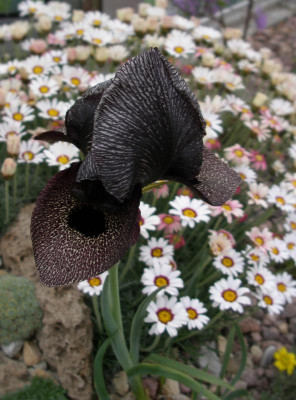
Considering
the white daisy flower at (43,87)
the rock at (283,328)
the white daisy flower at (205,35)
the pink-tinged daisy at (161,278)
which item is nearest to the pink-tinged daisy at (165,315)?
the pink-tinged daisy at (161,278)

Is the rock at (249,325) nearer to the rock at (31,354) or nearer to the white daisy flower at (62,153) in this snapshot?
the rock at (31,354)

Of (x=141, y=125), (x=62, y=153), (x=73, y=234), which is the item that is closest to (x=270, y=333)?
(x=62, y=153)

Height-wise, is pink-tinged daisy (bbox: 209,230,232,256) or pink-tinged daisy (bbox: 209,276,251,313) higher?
pink-tinged daisy (bbox: 209,230,232,256)

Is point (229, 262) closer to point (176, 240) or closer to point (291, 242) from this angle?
point (176, 240)

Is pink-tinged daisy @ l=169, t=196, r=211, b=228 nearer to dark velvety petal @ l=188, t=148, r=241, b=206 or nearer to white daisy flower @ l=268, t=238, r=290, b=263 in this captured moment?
white daisy flower @ l=268, t=238, r=290, b=263

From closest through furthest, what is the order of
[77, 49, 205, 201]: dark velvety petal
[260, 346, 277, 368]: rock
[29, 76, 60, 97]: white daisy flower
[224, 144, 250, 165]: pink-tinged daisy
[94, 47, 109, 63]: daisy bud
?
[77, 49, 205, 201]: dark velvety petal < [260, 346, 277, 368]: rock < [224, 144, 250, 165]: pink-tinged daisy < [29, 76, 60, 97]: white daisy flower < [94, 47, 109, 63]: daisy bud

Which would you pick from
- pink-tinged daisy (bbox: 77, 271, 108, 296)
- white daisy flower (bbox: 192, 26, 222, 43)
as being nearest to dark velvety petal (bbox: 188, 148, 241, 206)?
pink-tinged daisy (bbox: 77, 271, 108, 296)
